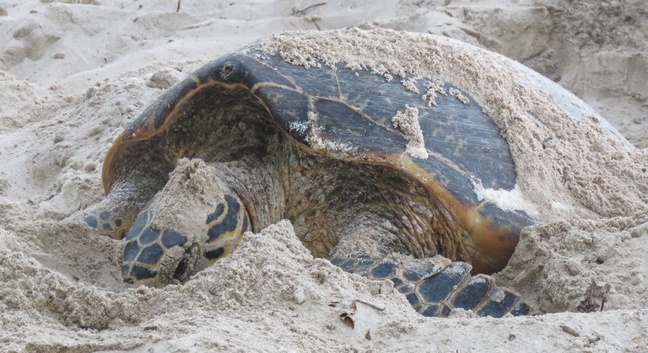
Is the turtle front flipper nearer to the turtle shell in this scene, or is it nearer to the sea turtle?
the sea turtle

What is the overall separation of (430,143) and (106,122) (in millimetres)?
2174

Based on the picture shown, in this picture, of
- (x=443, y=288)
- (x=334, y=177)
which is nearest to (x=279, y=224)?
(x=443, y=288)

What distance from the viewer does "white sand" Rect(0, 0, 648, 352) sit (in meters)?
1.84

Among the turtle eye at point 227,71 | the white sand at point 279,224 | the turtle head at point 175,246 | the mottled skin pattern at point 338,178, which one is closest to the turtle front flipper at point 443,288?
the mottled skin pattern at point 338,178

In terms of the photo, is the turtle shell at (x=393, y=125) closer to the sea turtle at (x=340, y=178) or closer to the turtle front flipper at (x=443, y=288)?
the sea turtle at (x=340, y=178)

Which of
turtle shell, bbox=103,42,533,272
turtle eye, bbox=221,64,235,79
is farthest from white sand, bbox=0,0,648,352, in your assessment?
turtle eye, bbox=221,64,235,79

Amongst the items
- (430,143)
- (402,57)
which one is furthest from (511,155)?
(402,57)

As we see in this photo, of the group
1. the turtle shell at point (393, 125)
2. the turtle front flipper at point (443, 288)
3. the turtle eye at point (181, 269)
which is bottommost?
the turtle eye at point (181, 269)

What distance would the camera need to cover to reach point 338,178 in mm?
3090

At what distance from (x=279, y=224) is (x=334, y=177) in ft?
2.32

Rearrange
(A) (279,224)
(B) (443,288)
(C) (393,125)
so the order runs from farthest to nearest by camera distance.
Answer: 1. (C) (393,125)
2. (B) (443,288)
3. (A) (279,224)

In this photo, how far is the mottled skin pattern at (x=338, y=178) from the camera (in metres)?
2.68

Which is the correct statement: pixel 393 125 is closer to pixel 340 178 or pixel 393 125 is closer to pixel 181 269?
pixel 340 178

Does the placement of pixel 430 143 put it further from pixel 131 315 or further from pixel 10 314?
pixel 10 314
